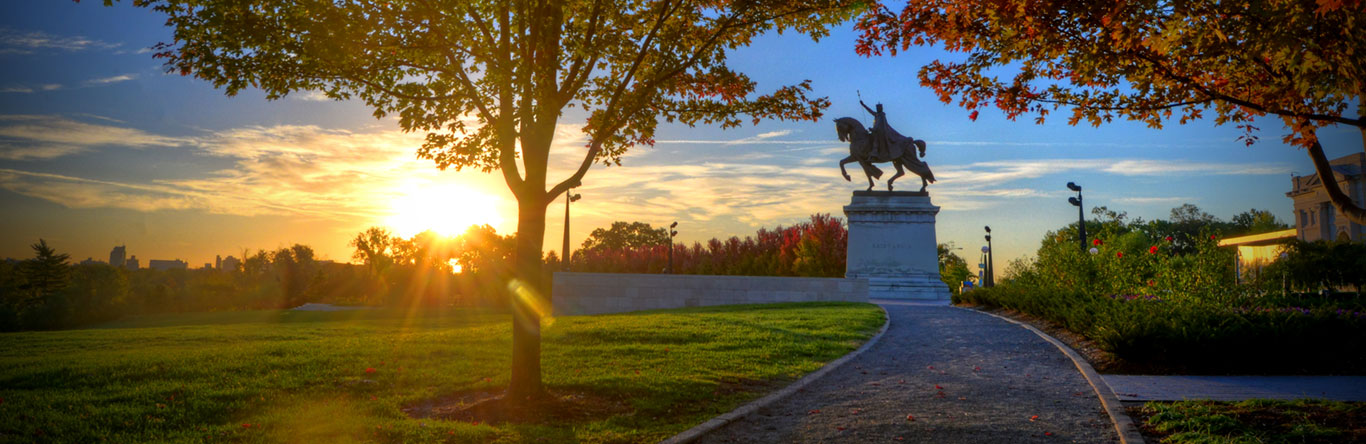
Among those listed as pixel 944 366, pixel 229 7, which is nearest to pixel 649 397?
pixel 944 366

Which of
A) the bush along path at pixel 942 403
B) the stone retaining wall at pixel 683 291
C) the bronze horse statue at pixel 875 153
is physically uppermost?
the bronze horse statue at pixel 875 153

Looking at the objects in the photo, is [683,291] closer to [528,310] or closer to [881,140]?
[881,140]

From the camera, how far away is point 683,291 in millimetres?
25906

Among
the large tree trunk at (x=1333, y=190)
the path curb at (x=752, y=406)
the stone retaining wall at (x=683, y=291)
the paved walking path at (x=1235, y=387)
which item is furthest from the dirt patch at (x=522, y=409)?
the stone retaining wall at (x=683, y=291)

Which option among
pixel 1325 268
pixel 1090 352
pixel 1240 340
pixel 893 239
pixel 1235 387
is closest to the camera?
pixel 1235 387

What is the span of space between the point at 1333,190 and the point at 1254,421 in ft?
7.24

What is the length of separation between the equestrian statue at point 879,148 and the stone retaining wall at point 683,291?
5.75m

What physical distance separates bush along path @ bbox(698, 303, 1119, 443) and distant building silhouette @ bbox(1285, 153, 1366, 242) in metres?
63.6

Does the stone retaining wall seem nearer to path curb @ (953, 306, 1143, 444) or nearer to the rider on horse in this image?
the rider on horse

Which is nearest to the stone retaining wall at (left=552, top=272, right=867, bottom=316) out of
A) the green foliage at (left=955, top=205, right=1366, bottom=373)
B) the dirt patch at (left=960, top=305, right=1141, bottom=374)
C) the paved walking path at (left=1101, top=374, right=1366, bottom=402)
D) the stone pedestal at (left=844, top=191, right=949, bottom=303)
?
the stone pedestal at (left=844, top=191, right=949, bottom=303)

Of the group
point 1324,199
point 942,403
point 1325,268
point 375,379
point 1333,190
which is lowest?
point 942,403

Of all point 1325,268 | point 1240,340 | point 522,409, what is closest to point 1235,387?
point 1240,340

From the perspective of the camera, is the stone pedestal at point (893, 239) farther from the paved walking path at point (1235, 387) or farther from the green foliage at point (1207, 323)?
the paved walking path at point (1235, 387)

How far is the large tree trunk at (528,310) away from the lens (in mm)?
8320
